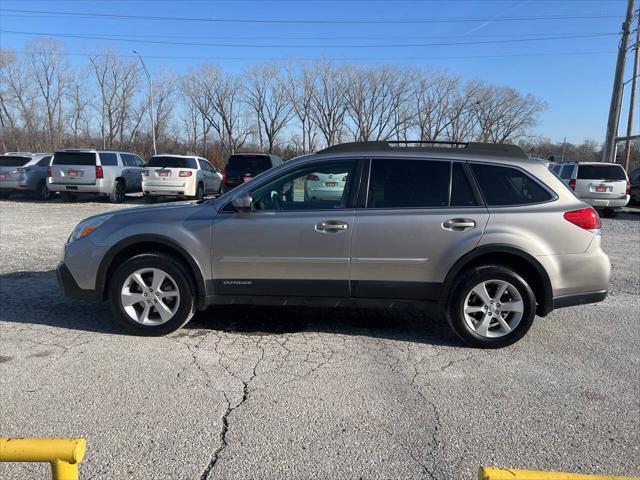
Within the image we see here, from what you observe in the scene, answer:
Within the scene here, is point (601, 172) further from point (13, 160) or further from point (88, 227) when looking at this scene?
point (13, 160)

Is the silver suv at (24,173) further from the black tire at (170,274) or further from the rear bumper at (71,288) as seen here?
the black tire at (170,274)

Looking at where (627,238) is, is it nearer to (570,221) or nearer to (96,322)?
(570,221)

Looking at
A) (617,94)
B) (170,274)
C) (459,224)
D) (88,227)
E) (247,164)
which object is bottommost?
(170,274)

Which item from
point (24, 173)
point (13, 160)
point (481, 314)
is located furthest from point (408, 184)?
point (13, 160)

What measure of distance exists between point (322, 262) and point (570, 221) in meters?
2.23

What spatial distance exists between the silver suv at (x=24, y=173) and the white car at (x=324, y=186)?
628 inches

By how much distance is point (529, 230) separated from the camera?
13.5 feet

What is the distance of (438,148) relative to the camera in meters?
4.55

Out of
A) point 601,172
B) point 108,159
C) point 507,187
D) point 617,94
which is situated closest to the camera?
point 507,187

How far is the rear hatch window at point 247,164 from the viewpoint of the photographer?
16188 mm

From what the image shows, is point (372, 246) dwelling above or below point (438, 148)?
below

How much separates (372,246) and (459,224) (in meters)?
0.79

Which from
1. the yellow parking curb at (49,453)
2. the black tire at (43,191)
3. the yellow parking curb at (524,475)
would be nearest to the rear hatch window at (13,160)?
the black tire at (43,191)

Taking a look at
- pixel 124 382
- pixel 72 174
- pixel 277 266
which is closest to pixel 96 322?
pixel 124 382
